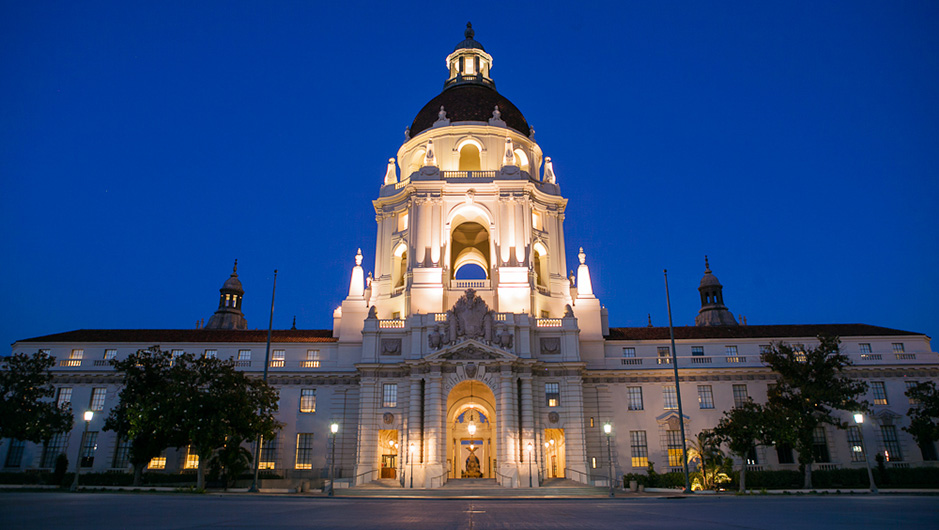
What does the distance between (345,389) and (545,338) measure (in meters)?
18.2

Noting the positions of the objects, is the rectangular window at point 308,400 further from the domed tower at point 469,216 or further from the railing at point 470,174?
the railing at point 470,174

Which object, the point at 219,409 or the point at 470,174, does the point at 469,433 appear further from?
the point at 470,174

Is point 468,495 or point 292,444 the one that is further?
point 292,444

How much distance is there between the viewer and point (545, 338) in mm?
51250

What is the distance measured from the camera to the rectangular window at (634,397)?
174ft

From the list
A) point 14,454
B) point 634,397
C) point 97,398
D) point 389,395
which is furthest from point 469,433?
point 14,454

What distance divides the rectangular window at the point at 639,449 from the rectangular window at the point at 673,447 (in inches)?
72.9

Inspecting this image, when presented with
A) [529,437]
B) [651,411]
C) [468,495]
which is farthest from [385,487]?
[651,411]

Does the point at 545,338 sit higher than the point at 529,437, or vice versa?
the point at 545,338

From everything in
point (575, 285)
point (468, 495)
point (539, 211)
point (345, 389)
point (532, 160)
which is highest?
point (532, 160)

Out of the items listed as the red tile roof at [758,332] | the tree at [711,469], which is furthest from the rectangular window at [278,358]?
the tree at [711,469]

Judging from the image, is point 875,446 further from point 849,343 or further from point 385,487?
point 385,487

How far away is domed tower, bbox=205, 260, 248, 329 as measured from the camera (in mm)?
86625

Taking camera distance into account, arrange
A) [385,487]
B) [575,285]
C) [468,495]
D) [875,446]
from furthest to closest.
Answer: [575,285]
[875,446]
[385,487]
[468,495]
